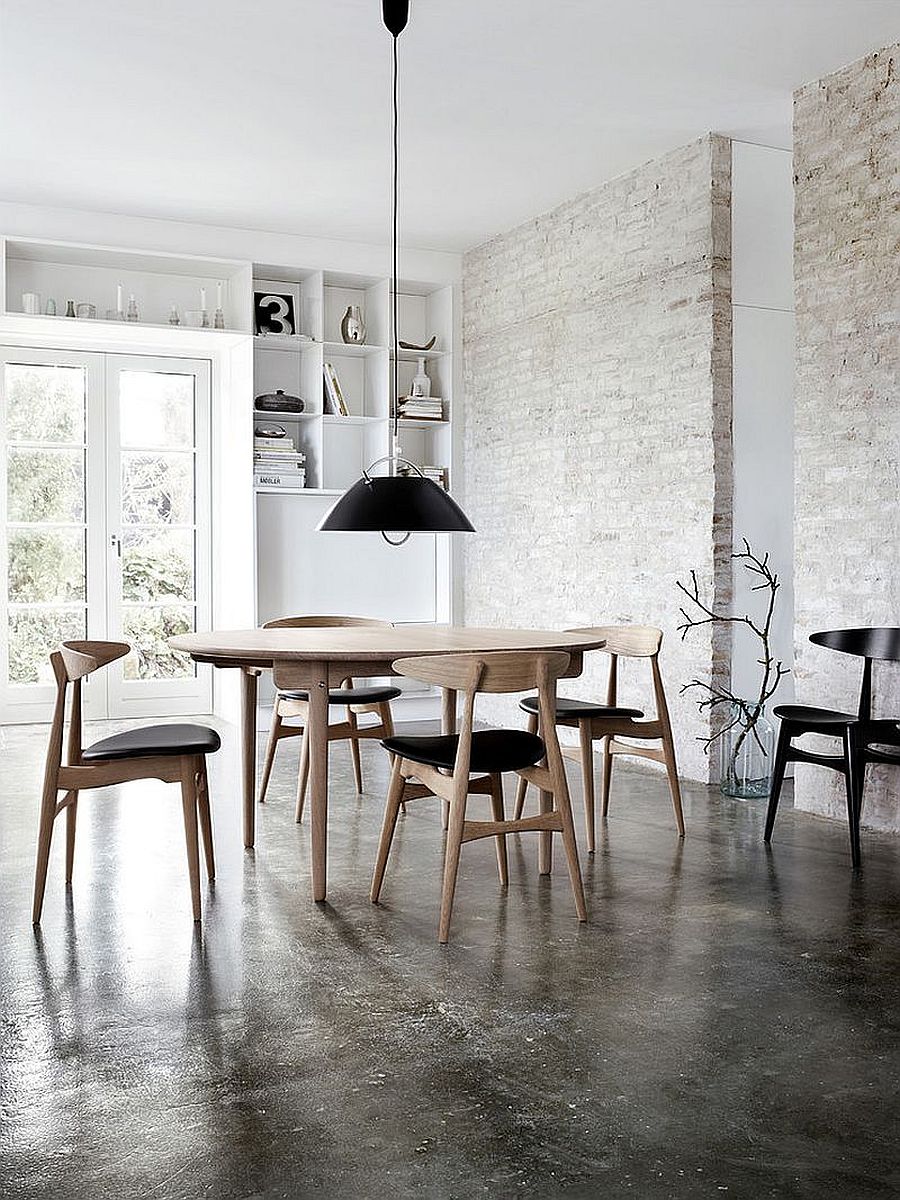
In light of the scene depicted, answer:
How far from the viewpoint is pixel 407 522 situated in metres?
4.13

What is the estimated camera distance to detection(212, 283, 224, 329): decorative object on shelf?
24.8 feet

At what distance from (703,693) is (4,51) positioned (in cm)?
416

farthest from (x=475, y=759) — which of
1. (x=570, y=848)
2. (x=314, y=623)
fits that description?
(x=314, y=623)

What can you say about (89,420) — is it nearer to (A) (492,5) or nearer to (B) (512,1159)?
(A) (492,5)

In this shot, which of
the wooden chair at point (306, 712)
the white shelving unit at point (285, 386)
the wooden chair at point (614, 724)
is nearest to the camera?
the wooden chair at point (614, 724)

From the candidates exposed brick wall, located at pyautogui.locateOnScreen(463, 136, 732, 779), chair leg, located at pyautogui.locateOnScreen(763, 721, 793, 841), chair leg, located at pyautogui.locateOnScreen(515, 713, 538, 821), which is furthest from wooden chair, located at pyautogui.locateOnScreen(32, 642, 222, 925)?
exposed brick wall, located at pyautogui.locateOnScreen(463, 136, 732, 779)

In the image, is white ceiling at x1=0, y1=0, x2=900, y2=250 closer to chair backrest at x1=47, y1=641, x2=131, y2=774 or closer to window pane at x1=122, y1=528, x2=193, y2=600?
window pane at x1=122, y1=528, x2=193, y2=600

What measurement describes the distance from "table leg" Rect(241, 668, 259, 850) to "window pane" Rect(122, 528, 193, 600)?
339 centimetres

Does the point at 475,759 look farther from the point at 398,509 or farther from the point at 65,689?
the point at 65,689

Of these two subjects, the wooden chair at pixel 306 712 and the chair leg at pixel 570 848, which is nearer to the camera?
the chair leg at pixel 570 848

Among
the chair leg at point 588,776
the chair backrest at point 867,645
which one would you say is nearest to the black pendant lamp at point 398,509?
the chair leg at point 588,776

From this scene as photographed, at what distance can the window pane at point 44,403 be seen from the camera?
7.51m

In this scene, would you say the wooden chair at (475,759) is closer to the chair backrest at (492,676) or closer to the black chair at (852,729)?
the chair backrest at (492,676)

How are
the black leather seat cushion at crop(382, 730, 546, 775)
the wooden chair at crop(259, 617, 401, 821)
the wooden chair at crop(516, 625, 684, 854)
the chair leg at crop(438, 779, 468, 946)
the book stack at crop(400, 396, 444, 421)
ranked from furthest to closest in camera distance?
the book stack at crop(400, 396, 444, 421)
the wooden chair at crop(259, 617, 401, 821)
the wooden chair at crop(516, 625, 684, 854)
the black leather seat cushion at crop(382, 730, 546, 775)
the chair leg at crop(438, 779, 468, 946)
